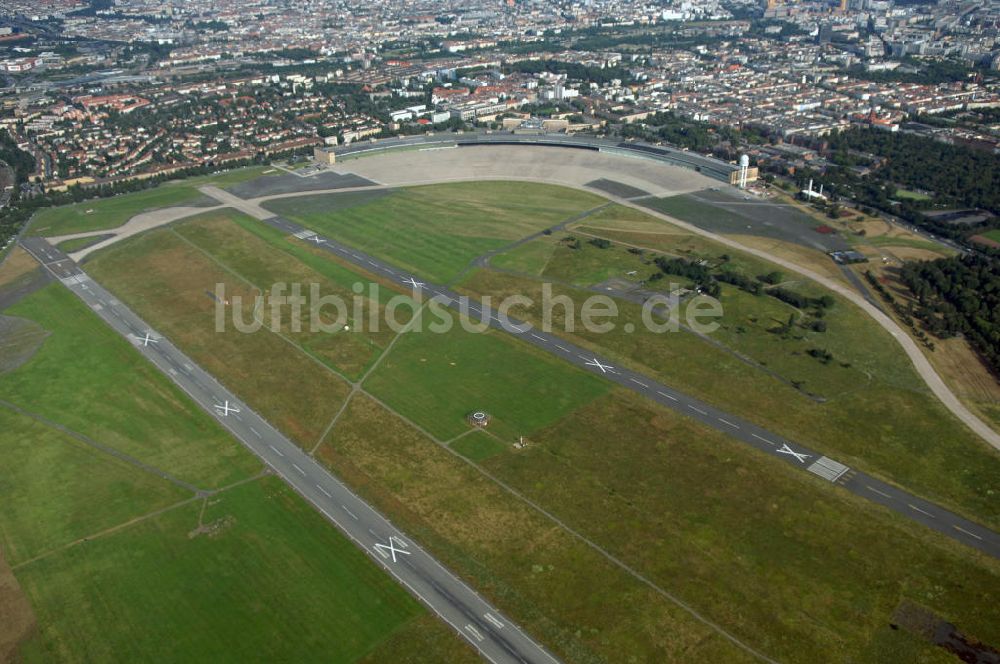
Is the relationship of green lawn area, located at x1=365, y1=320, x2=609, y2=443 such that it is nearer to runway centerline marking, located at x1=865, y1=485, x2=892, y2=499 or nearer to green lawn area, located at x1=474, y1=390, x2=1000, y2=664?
green lawn area, located at x1=474, y1=390, x2=1000, y2=664

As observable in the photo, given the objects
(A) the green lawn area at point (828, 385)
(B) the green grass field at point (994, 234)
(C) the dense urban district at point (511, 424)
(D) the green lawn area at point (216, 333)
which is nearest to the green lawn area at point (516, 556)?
(C) the dense urban district at point (511, 424)

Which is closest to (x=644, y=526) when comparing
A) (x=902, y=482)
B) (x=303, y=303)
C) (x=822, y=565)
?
(x=822, y=565)

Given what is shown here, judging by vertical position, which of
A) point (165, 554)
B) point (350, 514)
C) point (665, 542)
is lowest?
point (165, 554)

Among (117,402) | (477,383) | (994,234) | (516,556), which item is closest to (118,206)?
(117,402)

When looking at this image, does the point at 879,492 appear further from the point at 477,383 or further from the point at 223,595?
the point at 223,595

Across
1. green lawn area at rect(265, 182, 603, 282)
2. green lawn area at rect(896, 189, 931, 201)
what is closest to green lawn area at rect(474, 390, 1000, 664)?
green lawn area at rect(265, 182, 603, 282)

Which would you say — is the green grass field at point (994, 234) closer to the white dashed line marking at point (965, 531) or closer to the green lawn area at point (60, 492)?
the white dashed line marking at point (965, 531)

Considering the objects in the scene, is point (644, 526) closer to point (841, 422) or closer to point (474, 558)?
point (474, 558)

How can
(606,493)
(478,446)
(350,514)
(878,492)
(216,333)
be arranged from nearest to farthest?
1. (350,514)
2. (878,492)
3. (606,493)
4. (478,446)
5. (216,333)
